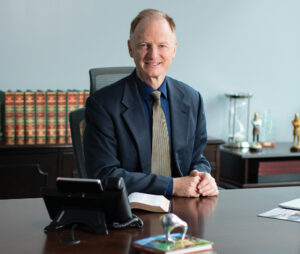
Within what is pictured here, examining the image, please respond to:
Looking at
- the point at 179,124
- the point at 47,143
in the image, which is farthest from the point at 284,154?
the point at 179,124

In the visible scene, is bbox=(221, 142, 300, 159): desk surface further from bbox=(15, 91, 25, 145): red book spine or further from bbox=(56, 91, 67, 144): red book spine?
bbox=(15, 91, 25, 145): red book spine

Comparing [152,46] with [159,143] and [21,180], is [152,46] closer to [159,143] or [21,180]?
[159,143]

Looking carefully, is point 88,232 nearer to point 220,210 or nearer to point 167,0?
point 220,210

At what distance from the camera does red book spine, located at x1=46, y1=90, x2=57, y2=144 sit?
4.22m

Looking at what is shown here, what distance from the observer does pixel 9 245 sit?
1.67 metres

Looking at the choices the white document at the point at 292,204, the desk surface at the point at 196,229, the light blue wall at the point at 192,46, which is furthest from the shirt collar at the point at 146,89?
the light blue wall at the point at 192,46

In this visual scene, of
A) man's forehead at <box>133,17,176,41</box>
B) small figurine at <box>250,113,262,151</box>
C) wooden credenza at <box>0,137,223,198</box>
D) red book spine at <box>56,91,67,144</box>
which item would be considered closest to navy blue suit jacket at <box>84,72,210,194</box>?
man's forehead at <box>133,17,176,41</box>

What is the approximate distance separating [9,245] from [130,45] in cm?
120

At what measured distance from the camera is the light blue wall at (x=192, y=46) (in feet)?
14.3

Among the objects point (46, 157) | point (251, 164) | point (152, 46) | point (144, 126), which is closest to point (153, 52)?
point (152, 46)

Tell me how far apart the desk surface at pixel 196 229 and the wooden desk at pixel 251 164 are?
2.08 m

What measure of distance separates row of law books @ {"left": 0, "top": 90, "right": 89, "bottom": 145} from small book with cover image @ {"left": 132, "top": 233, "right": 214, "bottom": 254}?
2642 millimetres

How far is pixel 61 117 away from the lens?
4254mm

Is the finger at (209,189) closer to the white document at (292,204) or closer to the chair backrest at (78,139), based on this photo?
the white document at (292,204)
